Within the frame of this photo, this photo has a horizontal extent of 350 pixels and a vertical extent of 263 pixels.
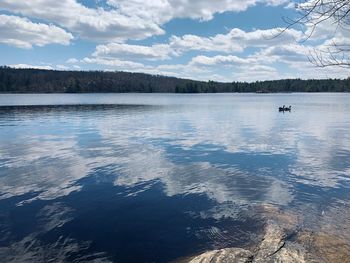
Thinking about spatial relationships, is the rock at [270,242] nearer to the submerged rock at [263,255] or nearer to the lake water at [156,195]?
the submerged rock at [263,255]

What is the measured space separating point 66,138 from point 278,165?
873 inches

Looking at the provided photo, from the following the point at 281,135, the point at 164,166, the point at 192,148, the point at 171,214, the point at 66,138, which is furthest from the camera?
the point at 281,135

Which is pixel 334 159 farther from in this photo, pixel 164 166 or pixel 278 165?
pixel 164 166

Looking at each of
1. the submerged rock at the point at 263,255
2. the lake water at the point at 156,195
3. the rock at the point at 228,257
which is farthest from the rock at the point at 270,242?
the lake water at the point at 156,195

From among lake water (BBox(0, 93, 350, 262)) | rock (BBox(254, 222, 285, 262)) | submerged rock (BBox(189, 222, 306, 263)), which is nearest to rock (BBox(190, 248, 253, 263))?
submerged rock (BBox(189, 222, 306, 263))

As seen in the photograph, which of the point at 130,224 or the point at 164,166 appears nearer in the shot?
the point at 130,224

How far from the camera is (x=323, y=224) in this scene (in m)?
14.3

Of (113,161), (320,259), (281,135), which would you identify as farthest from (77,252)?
(281,135)

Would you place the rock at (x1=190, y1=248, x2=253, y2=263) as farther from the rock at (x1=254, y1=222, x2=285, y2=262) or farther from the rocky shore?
the rock at (x1=254, y1=222, x2=285, y2=262)

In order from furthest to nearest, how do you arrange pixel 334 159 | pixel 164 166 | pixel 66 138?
pixel 66 138
pixel 334 159
pixel 164 166

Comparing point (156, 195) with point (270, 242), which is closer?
point (270, 242)

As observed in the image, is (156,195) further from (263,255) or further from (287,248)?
(263,255)

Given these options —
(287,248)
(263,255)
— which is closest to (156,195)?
(287,248)

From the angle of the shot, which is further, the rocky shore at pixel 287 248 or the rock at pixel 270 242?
the rock at pixel 270 242
